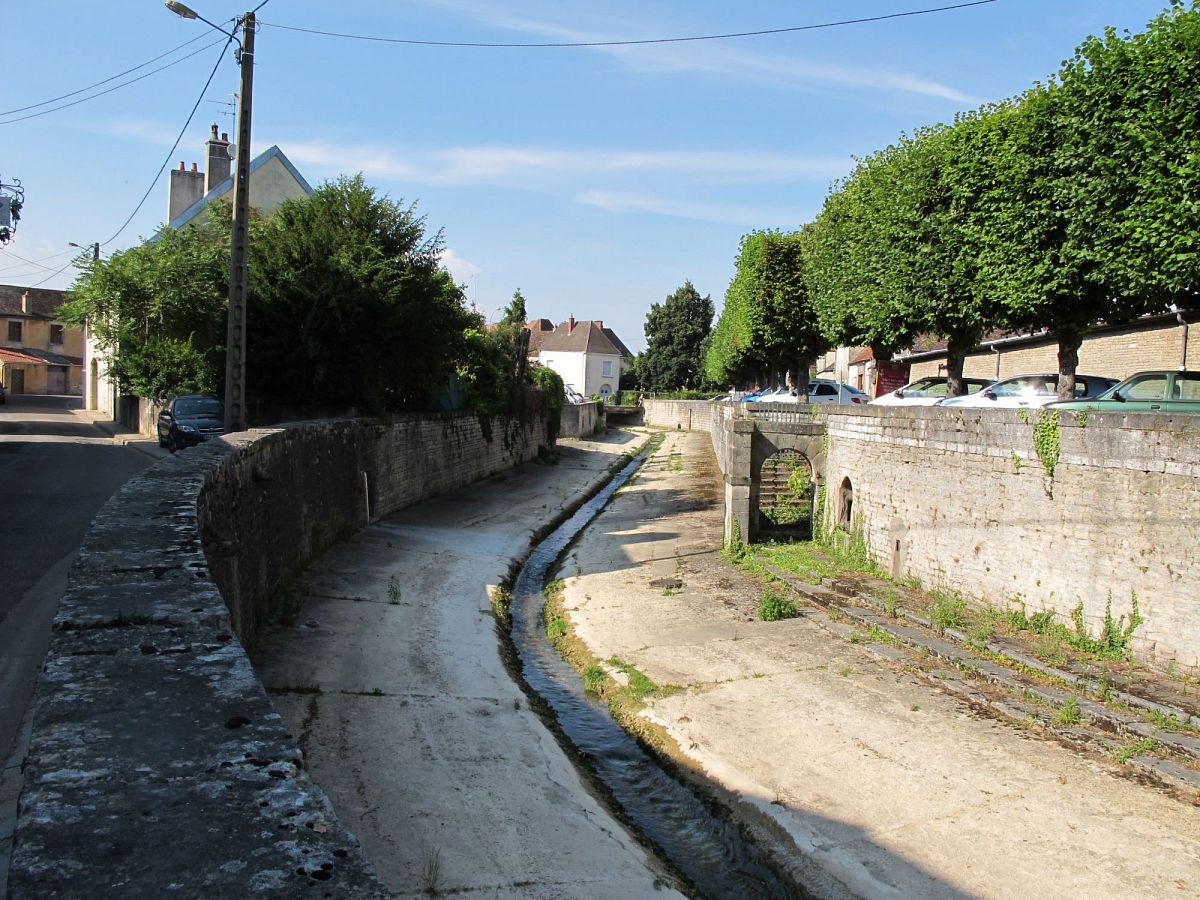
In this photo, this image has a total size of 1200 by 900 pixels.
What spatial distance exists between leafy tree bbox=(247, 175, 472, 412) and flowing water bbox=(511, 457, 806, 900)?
9.12m

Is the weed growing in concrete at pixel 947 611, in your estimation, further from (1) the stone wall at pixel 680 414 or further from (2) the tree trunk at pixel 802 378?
(1) the stone wall at pixel 680 414

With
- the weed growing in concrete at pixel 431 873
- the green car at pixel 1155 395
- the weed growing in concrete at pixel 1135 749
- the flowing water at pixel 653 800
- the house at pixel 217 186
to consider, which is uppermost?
the house at pixel 217 186

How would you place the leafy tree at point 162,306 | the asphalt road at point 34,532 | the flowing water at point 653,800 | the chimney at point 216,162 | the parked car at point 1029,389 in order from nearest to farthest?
1. the flowing water at point 653,800
2. the asphalt road at point 34,532
3. the parked car at point 1029,389
4. the leafy tree at point 162,306
5. the chimney at point 216,162

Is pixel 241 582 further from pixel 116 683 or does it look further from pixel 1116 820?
pixel 1116 820

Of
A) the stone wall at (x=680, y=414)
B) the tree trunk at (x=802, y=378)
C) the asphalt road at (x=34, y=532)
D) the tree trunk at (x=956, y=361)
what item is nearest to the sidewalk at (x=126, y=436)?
the asphalt road at (x=34, y=532)

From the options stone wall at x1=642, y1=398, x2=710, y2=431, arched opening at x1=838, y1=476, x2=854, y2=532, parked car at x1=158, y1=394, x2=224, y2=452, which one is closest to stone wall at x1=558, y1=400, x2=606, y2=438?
stone wall at x1=642, y1=398, x2=710, y2=431

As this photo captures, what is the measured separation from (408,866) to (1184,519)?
758 cm

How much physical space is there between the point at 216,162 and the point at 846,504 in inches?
1108

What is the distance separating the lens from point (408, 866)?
575cm

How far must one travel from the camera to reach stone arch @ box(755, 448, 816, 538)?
62.7 feet

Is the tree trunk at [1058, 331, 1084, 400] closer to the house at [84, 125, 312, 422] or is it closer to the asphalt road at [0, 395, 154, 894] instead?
the asphalt road at [0, 395, 154, 894]

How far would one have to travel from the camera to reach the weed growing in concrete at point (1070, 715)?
827cm

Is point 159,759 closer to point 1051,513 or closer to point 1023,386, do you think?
point 1051,513

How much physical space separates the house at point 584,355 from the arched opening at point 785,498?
6779 centimetres
